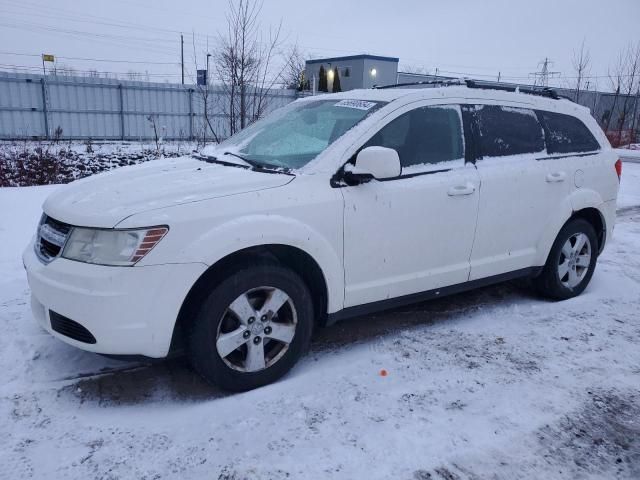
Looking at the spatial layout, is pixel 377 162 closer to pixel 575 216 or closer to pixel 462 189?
pixel 462 189

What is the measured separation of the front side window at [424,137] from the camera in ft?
11.6

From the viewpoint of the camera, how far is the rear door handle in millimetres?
4297

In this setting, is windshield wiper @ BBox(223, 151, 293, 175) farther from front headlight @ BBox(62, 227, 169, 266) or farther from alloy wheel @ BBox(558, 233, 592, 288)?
alloy wheel @ BBox(558, 233, 592, 288)

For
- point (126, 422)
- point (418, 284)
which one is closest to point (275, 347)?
point (126, 422)

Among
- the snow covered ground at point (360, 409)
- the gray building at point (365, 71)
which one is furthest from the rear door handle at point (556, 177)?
the gray building at point (365, 71)

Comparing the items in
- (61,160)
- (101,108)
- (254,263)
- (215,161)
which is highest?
(101,108)

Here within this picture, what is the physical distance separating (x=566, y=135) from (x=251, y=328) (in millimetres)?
3322

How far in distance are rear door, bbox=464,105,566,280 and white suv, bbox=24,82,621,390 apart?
0.04 feet

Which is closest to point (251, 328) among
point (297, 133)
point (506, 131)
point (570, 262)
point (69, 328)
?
point (69, 328)

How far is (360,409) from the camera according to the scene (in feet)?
9.55

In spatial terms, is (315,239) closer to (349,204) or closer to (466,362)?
(349,204)

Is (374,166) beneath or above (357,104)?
beneath

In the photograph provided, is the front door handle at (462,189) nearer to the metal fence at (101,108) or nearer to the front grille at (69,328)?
the front grille at (69,328)

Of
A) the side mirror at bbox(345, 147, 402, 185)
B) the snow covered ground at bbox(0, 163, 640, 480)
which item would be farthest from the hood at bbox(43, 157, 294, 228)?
the snow covered ground at bbox(0, 163, 640, 480)
